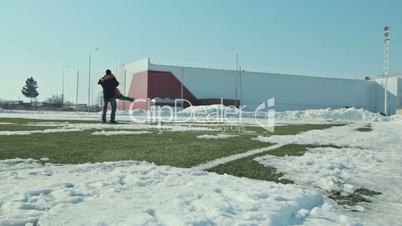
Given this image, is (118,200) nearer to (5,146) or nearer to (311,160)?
(311,160)

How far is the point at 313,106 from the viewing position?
74250mm

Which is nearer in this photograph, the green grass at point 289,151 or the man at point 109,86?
the green grass at point 289,151

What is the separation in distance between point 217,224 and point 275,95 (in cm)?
6889

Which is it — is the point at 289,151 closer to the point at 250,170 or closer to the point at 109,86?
the point at 250,170

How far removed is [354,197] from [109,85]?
13728 mm

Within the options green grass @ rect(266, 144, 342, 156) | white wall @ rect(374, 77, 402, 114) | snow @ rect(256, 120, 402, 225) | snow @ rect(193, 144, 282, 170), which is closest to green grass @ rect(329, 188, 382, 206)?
snow @ rect(256, 120, 402, 225)

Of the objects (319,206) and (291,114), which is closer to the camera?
(319,206)

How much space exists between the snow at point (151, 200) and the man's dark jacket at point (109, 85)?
39.6 feet

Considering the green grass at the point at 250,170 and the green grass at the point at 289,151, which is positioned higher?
the green grass at the point at 289,151

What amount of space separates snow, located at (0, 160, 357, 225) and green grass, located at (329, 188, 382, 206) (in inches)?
9.6

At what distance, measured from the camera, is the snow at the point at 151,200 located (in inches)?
126

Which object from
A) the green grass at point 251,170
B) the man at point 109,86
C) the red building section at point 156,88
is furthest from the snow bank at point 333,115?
the green grass at point 251,170

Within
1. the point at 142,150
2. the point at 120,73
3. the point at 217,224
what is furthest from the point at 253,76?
the point at 217,224

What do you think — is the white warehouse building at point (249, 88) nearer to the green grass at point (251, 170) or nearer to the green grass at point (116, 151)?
the green grass at point (116, 151)
